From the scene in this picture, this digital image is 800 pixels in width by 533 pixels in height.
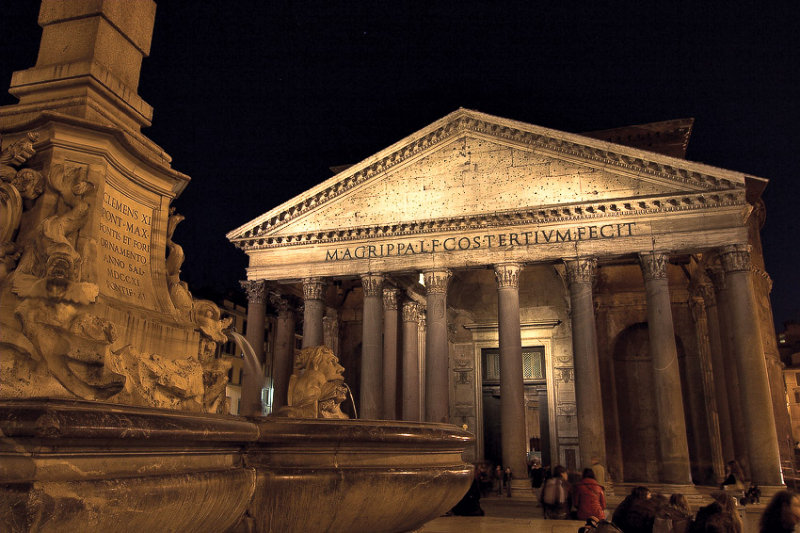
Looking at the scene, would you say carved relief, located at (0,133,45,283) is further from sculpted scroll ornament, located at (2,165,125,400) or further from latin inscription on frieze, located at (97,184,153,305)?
latin inscription on frieze, located at (97,184,153,305)

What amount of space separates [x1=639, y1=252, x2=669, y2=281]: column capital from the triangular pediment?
4.85 feet

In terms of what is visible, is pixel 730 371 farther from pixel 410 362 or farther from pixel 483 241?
pixel 410 362

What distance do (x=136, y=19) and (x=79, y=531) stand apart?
426cm

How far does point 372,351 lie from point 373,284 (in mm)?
2178

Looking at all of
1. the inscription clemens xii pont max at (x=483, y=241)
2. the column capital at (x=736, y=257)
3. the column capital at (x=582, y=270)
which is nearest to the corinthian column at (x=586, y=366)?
the column capital at (x=582, y=270)

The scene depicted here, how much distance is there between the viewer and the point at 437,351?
1834cm

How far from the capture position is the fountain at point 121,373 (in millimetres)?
2158

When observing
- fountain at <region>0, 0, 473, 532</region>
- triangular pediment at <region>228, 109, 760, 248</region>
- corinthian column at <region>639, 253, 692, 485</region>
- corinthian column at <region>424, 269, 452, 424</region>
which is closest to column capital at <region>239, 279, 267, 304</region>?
triangular pediment at <region>228, 109, 760, 248</region>

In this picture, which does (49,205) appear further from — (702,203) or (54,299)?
(702,203)

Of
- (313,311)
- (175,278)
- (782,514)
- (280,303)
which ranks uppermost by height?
(280,303)

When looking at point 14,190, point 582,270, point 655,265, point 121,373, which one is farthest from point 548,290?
point 14,190

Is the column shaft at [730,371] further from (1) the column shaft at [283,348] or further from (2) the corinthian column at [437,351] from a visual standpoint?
(1) the column shaft at [283,348]

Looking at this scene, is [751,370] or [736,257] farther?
[736,257]

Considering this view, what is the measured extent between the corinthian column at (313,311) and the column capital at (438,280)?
3791 millimetres
